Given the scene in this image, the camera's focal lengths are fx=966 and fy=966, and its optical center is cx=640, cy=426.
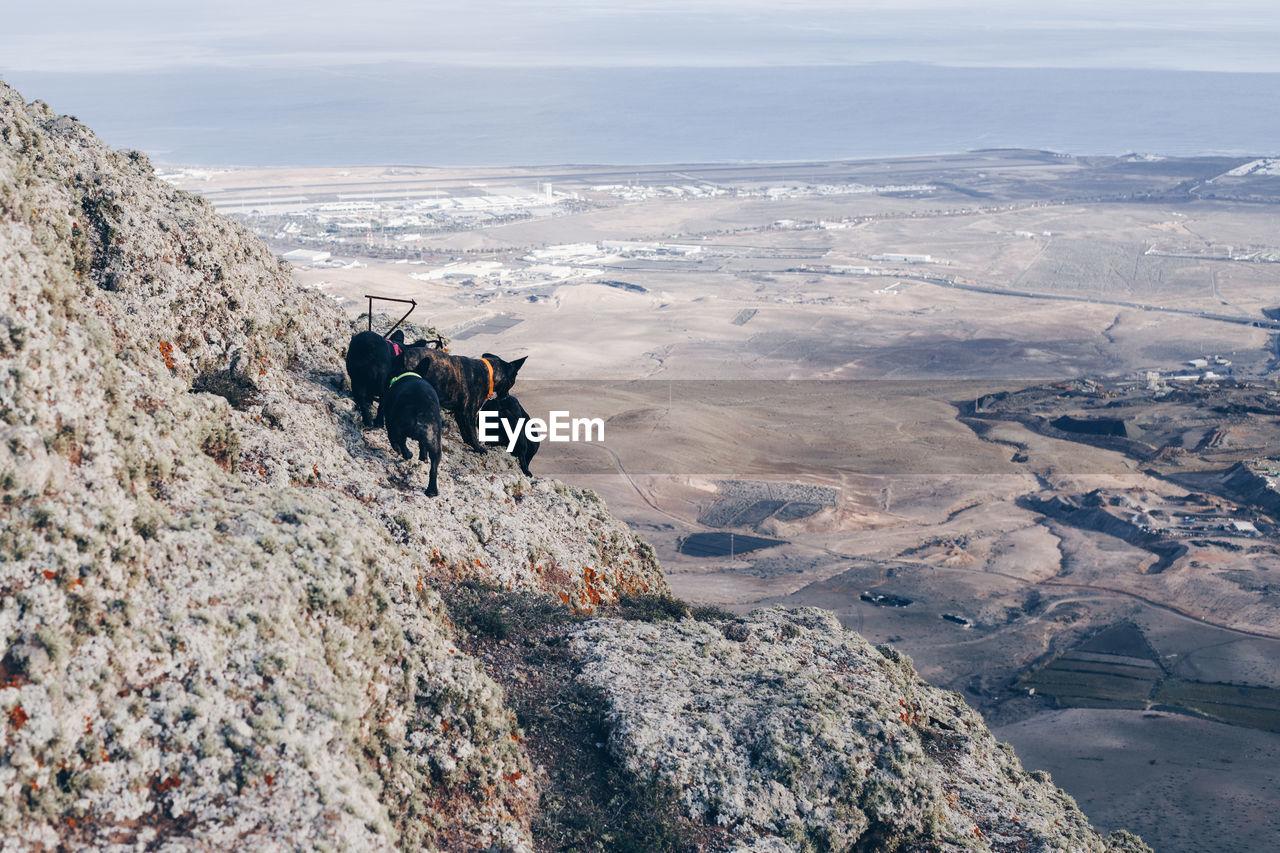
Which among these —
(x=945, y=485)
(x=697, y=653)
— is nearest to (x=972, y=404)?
(x=945, y=485)

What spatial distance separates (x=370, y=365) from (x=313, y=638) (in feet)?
17.4

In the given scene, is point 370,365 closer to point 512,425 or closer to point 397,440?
point 397,440

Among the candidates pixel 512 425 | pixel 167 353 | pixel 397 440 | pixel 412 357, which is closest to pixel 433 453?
pixel 397 440

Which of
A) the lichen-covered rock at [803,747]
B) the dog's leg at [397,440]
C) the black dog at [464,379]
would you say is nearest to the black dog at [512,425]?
the black dog at [464,379]

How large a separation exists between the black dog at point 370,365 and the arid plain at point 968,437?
2392 cm

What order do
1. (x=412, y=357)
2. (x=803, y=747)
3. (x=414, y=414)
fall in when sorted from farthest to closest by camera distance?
1. (x=412, y=357)
2. (x=414, y=414)
3. (x=803, y=747)

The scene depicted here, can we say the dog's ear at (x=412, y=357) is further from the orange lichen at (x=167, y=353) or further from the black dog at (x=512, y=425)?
the orange lichen at (x=167, y=353)

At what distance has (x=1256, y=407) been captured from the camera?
75812mm

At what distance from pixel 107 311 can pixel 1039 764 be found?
29.8 metres

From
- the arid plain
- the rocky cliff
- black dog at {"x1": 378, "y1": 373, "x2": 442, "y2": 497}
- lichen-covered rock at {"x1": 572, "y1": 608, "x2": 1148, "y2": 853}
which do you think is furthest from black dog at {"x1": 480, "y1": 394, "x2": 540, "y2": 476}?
the arid plain

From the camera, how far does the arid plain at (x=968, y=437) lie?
37.0m

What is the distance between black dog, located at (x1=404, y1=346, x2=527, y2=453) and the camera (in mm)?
12406

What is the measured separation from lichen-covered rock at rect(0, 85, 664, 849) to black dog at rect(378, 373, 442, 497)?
2.00 feet

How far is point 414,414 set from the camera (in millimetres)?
11672
